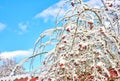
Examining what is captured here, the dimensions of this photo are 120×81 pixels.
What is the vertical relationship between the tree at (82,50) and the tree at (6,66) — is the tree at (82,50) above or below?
below

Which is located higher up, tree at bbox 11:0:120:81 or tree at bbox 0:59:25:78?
tree at bbox 0:59:25:78

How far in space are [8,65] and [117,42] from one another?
63.9 feet

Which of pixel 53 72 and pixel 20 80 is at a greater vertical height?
pixel 20 80

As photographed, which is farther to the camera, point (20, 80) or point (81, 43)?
point (20, 80)

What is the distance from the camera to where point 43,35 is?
13.9 feet

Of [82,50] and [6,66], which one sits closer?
[82,50]

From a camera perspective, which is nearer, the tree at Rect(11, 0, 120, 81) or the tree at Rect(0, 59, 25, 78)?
the tree at Rect(11, 0, 120, 81)

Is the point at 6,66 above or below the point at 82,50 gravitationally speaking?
above

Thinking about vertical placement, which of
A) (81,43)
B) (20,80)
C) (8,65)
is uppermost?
(8,65)

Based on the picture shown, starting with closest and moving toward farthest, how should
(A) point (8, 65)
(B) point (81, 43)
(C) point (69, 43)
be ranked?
(B) point (81, 43)
(C) point (69, 43)
(A) point (8, 65)

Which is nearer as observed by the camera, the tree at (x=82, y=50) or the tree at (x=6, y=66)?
the tree at (x=82, y=50)

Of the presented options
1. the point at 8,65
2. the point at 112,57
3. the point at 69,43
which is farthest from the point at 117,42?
the point at 8,65

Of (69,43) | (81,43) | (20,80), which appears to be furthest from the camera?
(20,80)

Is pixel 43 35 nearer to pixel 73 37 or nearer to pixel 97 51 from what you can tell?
pixel 73 37
